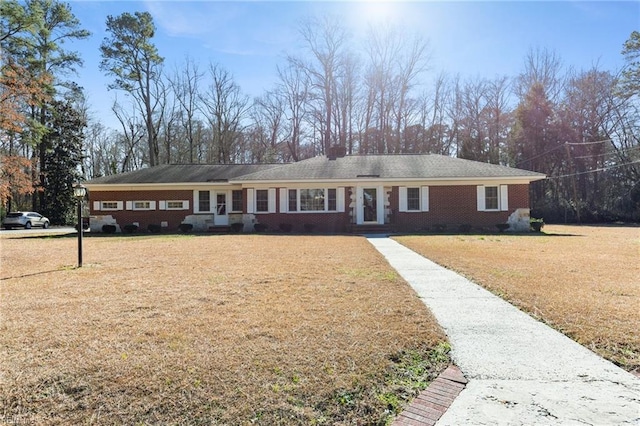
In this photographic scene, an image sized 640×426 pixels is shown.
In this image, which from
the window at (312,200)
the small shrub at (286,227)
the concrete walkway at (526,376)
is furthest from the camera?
the window at (312,200)

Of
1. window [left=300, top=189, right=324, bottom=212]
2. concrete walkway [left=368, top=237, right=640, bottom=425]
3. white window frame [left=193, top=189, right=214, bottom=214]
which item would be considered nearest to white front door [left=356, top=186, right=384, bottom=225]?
window [left=300, top=189, right=324, bottom=212]

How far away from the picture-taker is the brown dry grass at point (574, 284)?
148 inches

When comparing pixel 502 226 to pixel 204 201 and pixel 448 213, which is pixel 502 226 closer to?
pixel 448 213

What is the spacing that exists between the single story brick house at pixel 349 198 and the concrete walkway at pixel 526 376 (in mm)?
14424

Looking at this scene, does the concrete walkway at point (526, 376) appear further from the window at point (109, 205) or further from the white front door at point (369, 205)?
the window at point (109, 205)

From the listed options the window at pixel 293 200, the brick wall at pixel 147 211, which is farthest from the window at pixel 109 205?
the window at pixel 293 200

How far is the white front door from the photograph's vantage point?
62.7 ft

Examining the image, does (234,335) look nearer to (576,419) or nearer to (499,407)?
(499,407)

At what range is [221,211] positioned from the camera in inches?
845

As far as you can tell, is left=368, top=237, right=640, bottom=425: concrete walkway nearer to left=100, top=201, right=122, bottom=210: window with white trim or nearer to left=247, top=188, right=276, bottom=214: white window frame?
left=247, top=188, right=276, bottom=214: white window frame

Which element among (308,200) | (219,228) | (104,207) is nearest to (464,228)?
(308,200)

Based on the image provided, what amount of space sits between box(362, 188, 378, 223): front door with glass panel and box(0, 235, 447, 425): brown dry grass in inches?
493

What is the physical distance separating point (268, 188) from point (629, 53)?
89.5 ft

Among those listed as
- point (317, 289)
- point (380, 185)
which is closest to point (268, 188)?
point (380, 185)
